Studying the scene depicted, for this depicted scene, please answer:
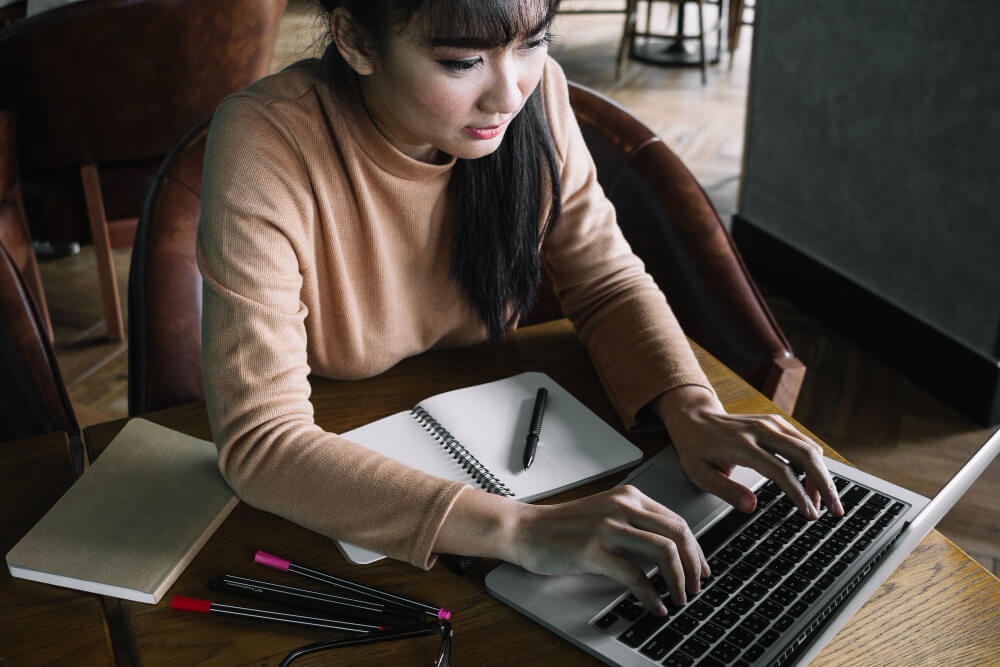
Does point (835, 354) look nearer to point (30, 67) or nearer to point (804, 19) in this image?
point (804, 19)

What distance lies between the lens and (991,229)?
2.06 m

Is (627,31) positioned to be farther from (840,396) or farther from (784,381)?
(784,381)

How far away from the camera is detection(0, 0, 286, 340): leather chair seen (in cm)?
201

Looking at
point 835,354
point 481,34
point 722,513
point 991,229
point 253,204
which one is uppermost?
point 481,34

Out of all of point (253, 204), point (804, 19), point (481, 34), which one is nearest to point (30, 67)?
point (253, 204)

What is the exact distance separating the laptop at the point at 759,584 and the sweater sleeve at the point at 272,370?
0.10 meters

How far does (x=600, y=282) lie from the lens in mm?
1119

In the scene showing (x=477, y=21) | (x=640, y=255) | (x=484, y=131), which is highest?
(x=477, y=21)

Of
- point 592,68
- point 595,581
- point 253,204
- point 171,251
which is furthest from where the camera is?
point 592,68

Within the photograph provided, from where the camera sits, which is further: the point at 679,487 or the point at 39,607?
the point at 679,487

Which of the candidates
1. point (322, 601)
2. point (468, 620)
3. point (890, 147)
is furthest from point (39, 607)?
point (890, 147)

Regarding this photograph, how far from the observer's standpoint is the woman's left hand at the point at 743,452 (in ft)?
2.68

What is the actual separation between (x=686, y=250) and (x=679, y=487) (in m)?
0.50

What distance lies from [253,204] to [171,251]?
0.99 ft
